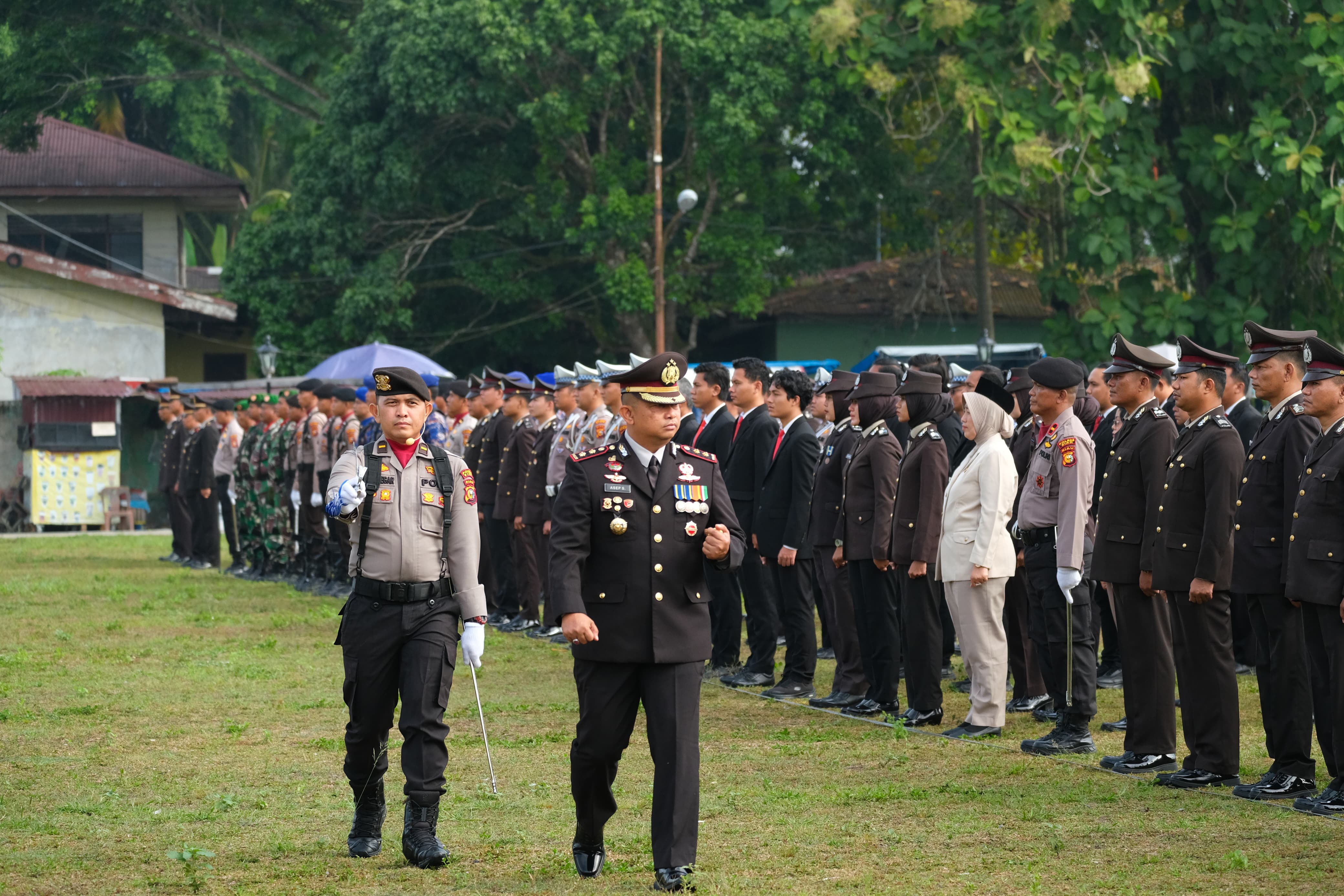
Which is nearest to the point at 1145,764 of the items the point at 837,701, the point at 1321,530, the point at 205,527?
the point at 1321,530

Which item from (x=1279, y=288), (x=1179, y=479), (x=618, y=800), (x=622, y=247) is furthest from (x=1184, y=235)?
(x=618, y=800)

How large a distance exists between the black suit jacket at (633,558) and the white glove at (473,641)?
24.1 inches

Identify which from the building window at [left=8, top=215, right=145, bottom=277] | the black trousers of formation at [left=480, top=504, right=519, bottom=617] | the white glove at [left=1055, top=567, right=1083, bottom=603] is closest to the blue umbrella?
the black trousers of formation at [left=480, top=504, right=519, bottom=617]

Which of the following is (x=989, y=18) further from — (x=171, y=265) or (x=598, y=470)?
(x=171, y=265)

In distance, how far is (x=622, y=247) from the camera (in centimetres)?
3353

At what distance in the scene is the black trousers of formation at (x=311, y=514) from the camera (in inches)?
780

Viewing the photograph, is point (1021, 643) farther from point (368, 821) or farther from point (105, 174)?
point (105, 174)

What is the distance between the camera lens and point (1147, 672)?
8.80 metres

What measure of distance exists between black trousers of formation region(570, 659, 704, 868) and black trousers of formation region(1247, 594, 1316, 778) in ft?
10.8

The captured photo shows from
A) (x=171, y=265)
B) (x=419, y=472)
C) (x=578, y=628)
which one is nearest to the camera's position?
(x=578, y=628)

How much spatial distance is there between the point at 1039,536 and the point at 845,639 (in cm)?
196

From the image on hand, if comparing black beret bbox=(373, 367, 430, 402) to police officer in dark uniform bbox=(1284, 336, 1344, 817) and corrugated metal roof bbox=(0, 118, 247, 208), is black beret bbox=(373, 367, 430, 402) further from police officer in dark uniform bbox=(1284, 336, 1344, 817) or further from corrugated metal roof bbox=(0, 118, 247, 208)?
corrugated metal roof bbox=(0, 118, 247, 208)

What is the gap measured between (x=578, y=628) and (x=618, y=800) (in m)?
2.18

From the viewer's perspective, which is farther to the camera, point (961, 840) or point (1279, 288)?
point (1279, 288)
